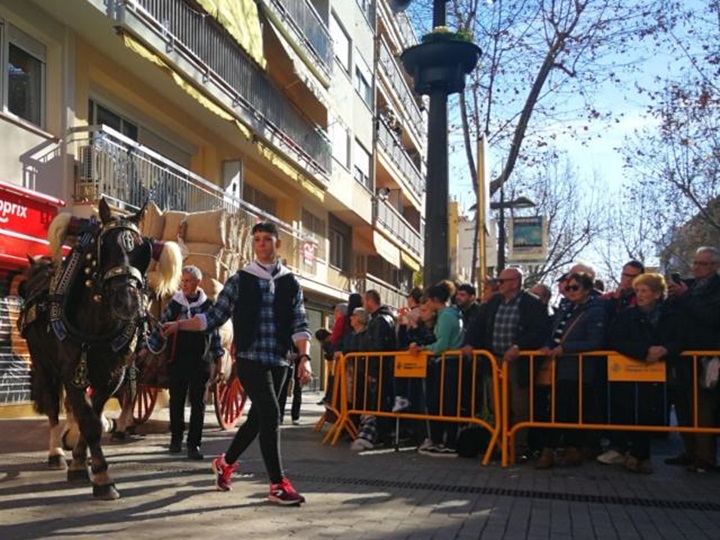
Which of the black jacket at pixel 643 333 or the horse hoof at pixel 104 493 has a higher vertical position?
the black jacket at pixel 643 333

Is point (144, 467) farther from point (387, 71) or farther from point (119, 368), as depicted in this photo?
point (387, 71)

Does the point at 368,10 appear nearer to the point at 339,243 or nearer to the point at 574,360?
the point at 339,243

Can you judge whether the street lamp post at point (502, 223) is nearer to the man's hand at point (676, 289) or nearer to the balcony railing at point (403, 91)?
the man's hand at point (676, 289)

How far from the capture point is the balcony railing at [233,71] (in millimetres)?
14336

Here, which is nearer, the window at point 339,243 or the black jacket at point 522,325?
the black jacket at point 522,325

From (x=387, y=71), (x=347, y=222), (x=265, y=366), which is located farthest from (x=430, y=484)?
(x=387, y=71)

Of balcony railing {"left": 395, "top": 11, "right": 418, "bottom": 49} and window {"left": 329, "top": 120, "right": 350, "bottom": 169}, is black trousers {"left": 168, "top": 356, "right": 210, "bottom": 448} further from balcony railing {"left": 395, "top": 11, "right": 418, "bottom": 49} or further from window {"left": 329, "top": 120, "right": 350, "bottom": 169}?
balcony railing {"left": 395, "top": 11, "right": 418, "bottom": 49}

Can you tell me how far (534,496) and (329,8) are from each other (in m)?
22.2

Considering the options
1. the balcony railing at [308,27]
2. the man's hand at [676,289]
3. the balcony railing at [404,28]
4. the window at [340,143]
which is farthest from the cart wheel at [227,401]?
the balcony railing at [404,28]

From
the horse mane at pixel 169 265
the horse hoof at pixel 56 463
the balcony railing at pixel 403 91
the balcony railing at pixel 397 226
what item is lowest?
the horse hoof at pixel 56 463

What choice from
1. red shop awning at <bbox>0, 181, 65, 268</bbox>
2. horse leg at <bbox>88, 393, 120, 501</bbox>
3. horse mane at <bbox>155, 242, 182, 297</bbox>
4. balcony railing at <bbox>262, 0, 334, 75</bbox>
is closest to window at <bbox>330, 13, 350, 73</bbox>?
balcony railing at <bbox>262, 0, 334, 75</bbox>

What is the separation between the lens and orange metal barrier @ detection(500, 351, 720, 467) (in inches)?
300

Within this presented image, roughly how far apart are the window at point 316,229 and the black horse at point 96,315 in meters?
19.2

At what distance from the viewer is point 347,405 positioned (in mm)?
10039
